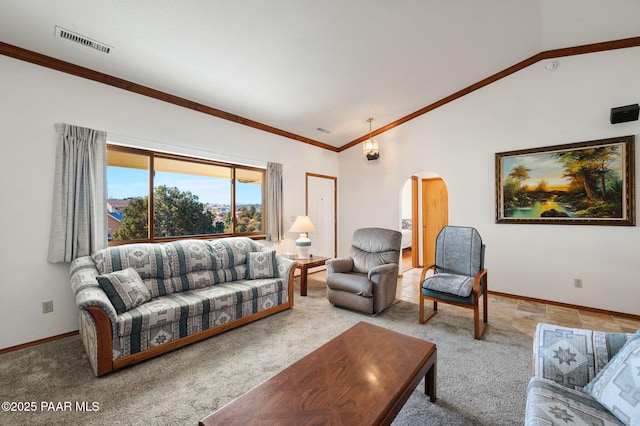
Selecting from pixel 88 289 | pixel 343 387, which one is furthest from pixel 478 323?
pixel 88 289

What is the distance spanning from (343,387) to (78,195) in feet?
10.3

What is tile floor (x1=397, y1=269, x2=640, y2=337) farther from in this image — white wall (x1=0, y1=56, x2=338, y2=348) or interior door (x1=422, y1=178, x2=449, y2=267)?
white wall (x1=0, y1=56, x2=338, y2=348)

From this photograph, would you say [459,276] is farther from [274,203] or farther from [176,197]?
[176,197]

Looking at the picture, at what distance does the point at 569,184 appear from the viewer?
3.62 metres

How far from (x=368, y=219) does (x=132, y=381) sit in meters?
4.53

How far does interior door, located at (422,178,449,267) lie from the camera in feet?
19.8

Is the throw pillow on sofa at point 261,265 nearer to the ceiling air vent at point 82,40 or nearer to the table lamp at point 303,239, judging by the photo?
the table lamp at point 303,239

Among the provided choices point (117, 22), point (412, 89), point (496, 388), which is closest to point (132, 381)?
point (496, 388)

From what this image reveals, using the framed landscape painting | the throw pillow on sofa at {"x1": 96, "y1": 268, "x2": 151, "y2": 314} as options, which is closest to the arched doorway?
the framed landscape painting

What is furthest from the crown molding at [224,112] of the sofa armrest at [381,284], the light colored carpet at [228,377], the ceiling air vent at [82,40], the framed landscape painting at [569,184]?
the sofa armrest at [381,284]

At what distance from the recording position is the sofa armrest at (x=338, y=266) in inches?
148

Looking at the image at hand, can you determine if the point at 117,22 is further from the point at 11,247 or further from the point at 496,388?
the point at 496,388

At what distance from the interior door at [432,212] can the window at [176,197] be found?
3.68 meters

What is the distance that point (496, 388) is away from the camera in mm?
1984
